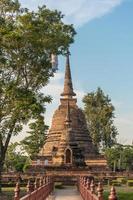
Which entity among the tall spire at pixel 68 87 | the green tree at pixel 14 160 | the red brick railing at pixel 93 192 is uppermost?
the tall spire at pixel 68 87

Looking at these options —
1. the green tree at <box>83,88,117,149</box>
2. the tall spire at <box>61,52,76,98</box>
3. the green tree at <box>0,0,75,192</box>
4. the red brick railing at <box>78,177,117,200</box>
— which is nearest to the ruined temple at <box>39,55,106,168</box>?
the tall spire at <box>61,52,76,98</box>

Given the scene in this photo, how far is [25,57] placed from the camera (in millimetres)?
30438

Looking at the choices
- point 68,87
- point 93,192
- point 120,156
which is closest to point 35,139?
point 68,87

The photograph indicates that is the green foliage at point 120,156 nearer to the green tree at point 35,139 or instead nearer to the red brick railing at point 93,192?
the green tree at point 35,139

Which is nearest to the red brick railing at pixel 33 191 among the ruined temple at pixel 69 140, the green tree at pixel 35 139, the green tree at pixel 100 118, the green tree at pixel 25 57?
the green tree at pixel 25 57

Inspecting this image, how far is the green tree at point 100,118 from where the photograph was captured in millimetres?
82500

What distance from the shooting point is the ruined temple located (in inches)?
2176

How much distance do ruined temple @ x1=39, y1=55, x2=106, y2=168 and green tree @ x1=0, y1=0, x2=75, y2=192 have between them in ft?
75.0

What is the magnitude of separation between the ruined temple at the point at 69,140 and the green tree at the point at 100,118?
10.9 m

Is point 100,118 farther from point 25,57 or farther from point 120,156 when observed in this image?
point 25,57

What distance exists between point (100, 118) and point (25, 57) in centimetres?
5271

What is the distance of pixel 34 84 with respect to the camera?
31.1 metres

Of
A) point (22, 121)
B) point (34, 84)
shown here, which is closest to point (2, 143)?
point (22, 121)

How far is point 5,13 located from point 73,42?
4858mm
